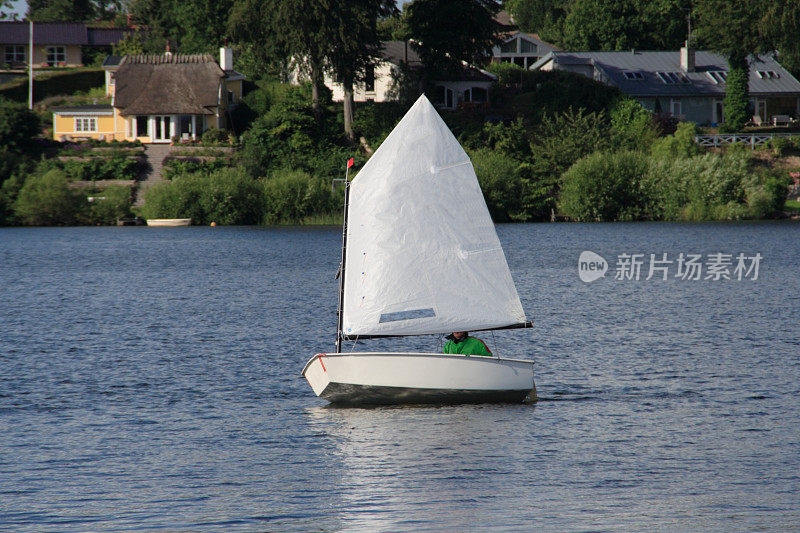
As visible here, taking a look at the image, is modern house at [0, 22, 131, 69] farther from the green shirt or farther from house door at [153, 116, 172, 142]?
the green shirt

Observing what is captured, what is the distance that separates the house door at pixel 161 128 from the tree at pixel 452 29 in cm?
3056

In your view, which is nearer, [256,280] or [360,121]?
[256,280]

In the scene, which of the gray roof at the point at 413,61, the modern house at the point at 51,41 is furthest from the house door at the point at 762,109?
the modern house at the point at 51,41

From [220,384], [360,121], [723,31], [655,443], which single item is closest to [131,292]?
[220,384]

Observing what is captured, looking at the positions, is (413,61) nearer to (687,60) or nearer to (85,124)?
(687,60)

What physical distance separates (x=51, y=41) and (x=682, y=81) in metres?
91.9

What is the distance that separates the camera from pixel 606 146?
107 m

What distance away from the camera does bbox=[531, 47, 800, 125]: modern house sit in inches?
5015

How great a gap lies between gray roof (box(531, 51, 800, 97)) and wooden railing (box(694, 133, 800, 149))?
1764 cm

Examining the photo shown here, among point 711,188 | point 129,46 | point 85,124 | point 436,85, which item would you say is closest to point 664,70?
point 436,85

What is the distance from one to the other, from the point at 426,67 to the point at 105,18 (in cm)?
9264

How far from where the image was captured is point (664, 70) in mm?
131500

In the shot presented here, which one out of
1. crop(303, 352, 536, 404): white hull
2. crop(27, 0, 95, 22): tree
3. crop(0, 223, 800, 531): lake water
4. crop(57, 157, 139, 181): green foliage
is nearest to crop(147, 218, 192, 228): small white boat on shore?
crop(57, 157, 139, 181): green foliage

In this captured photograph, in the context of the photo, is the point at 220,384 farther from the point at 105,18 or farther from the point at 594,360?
the point at 105,18
